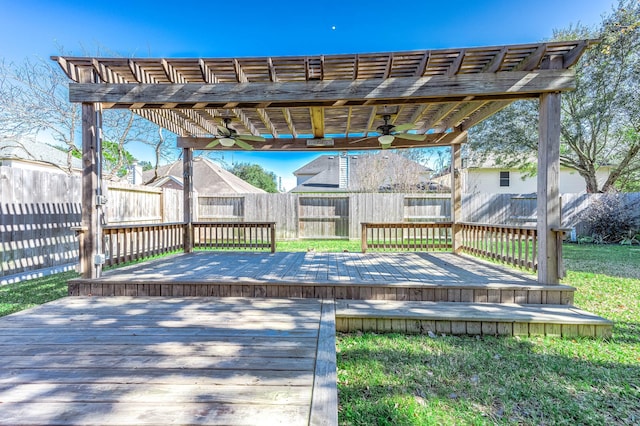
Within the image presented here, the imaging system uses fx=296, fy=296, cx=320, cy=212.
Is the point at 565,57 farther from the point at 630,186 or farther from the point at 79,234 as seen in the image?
the point at 630,186

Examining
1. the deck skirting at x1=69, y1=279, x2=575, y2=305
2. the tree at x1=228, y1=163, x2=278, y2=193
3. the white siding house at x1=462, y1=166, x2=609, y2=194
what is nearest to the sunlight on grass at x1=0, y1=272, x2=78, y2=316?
the deck skirting at x1=69, y1=279, x2=575, y2=305

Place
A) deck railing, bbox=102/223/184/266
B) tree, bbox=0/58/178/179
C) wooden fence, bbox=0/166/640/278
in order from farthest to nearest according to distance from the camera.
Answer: wooden fence, bbox=0/166/640/278, tree, bbox=0/58/178/179, deck railing, bbox=102/223/184/266

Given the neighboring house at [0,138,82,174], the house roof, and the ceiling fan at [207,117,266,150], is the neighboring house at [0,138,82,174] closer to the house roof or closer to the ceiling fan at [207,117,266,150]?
the house roof

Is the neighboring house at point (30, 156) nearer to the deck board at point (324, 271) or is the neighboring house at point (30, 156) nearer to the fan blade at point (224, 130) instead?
the fan blade at point (224, 130)

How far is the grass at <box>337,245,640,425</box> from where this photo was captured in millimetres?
1813

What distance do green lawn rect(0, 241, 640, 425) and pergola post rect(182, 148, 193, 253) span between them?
333cm

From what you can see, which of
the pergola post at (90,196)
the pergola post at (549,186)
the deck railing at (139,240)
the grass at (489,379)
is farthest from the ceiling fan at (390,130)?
the deck railing at (139,240)

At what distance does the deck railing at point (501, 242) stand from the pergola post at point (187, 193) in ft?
19.4

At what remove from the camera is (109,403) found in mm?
1562

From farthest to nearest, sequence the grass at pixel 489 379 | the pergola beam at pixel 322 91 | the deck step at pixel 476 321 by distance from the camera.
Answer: the pergola beam at pixel 322 91 → the deck step at pixel 476 321 → the grass at pixel 489 379

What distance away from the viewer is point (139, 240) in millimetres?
5406

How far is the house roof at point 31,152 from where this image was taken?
394 inches

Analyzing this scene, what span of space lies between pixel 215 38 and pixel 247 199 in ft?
17.0

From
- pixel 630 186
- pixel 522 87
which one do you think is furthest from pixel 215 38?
pixel 630 186
